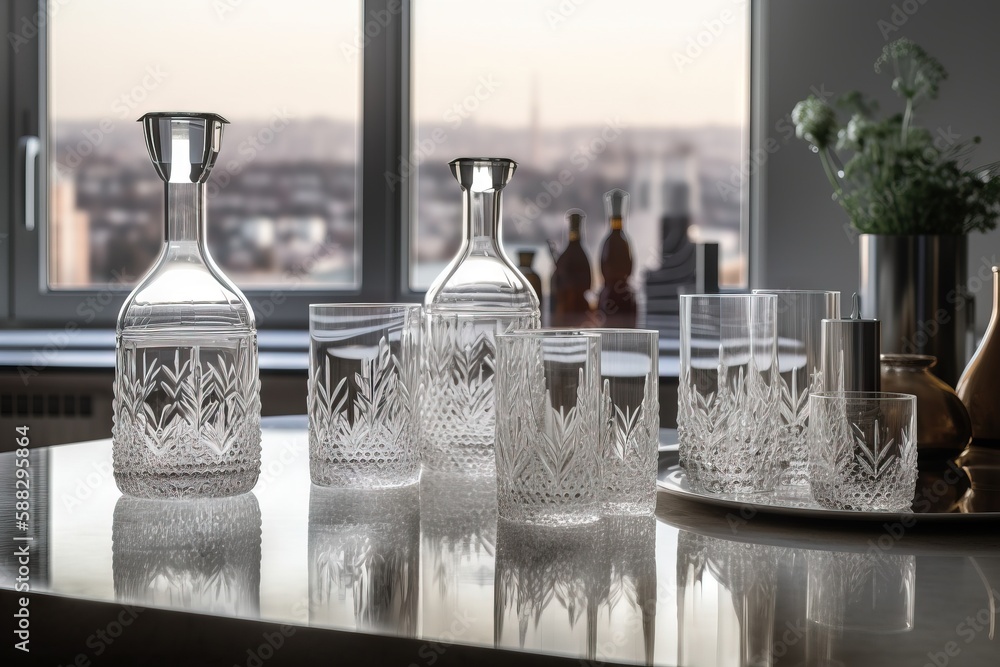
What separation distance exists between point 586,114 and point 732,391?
6.69 feet

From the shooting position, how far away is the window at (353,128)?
2.65 m

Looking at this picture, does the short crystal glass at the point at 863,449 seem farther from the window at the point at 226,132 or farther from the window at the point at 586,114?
the window at the point at 226,132

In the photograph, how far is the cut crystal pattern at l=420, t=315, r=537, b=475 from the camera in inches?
33.9

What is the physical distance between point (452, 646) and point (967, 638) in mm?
242

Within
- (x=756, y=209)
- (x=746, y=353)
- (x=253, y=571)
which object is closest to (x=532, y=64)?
(x=756, y=209)

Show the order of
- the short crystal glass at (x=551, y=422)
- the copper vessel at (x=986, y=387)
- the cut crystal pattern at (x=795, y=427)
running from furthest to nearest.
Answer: the copper vessel at (x=986, y=387), the cut crystal pattern at (x=795, y=427), the short crystal glass at (x=551, y=422)

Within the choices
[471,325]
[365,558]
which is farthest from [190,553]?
[471,325]

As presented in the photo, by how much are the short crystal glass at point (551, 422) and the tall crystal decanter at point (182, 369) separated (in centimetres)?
22

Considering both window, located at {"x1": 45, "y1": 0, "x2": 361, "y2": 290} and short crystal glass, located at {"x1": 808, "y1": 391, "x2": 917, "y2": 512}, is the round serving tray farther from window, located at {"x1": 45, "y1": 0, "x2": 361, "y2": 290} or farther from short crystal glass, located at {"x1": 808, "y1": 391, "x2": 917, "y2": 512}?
window, located at {"x1": 45, "y1": 0, "x2": 361, "y2": 290}

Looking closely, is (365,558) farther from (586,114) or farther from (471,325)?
(586,114)

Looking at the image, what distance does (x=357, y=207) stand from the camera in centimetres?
→ 276

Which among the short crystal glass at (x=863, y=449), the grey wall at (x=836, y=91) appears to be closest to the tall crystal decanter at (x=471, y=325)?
the short crystal glass at (x=863, y=449)

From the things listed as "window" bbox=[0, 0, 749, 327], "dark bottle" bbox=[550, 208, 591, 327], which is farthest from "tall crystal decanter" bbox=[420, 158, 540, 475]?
"window" bbox=[0, 0, 749, 327]

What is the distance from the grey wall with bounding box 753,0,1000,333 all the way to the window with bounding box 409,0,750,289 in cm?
12
